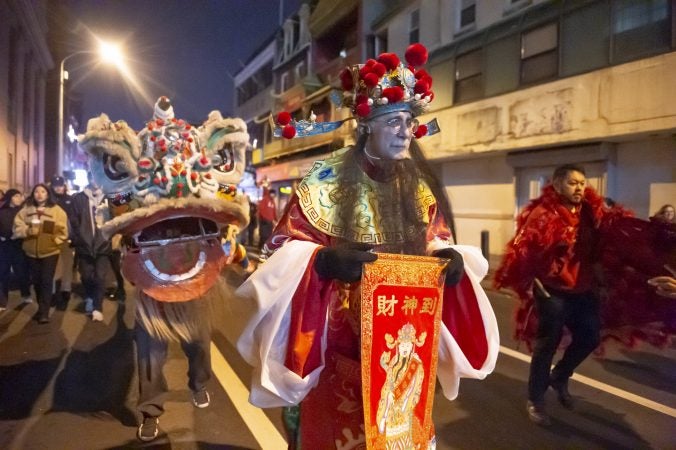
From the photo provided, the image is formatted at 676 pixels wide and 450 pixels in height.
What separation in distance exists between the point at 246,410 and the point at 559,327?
2.46 metres

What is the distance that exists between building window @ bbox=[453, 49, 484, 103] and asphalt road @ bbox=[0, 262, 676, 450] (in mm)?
11230

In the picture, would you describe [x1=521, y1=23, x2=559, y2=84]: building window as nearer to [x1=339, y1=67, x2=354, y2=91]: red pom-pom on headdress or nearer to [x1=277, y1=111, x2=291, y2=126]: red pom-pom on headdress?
[x1=339, y1=67, x2=354, y2=91]: red pom-pom on headdress

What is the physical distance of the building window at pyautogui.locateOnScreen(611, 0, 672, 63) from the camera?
10.8 m

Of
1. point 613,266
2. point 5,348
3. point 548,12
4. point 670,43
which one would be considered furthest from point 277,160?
point 613,266

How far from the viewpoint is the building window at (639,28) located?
10828 millimetres

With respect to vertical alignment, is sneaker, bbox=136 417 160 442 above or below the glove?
below

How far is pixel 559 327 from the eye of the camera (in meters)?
3.91

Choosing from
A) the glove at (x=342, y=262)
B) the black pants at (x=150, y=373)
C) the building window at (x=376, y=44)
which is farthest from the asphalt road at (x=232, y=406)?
the building window at (x=376, y=44)

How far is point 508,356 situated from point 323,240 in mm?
4210

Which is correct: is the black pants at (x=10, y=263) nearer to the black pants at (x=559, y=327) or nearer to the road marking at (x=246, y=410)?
the road marking at (x=246, y=410)

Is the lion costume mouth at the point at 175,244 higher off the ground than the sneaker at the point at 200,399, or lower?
higher

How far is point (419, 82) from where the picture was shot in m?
2.41

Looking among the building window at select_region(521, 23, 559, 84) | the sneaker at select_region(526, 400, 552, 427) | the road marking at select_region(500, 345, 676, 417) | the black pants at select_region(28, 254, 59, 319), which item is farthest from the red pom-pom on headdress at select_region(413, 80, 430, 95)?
the building window at select_region(521, 23, 559, 84)

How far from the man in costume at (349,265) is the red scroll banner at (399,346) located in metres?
0.05
